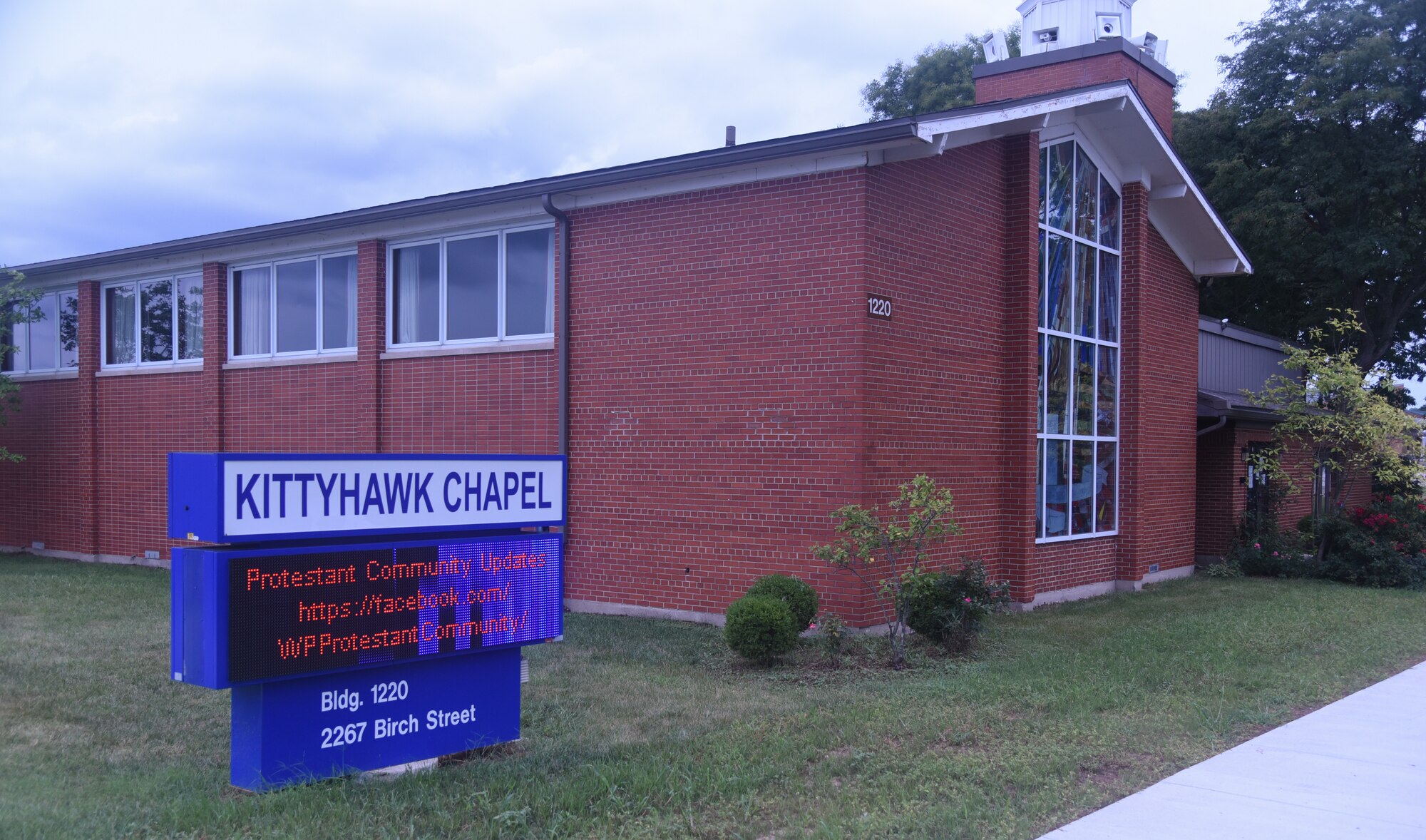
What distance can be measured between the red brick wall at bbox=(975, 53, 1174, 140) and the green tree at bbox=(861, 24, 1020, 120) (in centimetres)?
1478

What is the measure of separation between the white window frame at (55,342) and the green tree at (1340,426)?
828 inches

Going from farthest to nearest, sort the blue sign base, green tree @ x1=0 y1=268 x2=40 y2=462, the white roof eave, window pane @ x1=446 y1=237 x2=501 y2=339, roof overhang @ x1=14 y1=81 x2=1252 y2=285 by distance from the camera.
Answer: green tree @ x1=0 y1=268 x2=40 y2=462 < window pane @ x1=446 y1=237 x2=501 y2=339 < the white roof eave < roof overhang @ x1=14 y1=81 x2=1252 y2=285 < the blue sign base

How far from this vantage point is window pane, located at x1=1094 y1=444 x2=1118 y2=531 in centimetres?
1575

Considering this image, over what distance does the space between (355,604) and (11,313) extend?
630 inches

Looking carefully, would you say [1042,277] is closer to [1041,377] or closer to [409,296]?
[1041,377]

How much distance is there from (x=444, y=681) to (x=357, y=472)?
1469 mm

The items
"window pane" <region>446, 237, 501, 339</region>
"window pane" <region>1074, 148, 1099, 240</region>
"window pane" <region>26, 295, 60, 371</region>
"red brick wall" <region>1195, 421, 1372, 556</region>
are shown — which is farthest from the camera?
"window pane" <region>26, 295, 60, 371</region>

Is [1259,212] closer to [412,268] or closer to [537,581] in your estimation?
[412,268]

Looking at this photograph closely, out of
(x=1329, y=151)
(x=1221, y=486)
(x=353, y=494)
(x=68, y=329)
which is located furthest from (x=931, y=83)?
(x=353, y=494)

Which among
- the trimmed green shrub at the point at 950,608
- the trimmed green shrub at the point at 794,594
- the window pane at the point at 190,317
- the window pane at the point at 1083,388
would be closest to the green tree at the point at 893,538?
the trimmed green shrub at the point at 950,608

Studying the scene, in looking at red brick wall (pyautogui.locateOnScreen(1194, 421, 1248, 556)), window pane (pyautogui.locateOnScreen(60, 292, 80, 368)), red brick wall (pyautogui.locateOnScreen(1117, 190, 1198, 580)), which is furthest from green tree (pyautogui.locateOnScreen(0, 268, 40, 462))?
red brick wall (pyautogui.locateOnScreen(1194, 421, 1248, 556))

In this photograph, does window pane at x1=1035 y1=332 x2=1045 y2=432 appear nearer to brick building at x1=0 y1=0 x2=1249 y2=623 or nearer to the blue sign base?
brick building at x1=0 y1=0 x2=1249 y2=623

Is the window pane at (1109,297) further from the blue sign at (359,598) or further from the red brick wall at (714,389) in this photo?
the blue sign at (359,598)

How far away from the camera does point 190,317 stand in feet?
59.4
